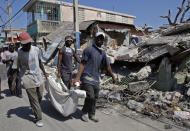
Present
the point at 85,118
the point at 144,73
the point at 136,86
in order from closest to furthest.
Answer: the point at 85,118 < the point at 136,86 < the point at 144,73

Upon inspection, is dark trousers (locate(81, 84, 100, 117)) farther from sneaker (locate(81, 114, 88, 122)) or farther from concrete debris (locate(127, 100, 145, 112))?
concrete debris (locate(127, 100, 145, 112))

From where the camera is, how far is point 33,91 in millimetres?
2887

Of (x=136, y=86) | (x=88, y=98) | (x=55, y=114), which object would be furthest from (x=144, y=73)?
(x=55, y=114)

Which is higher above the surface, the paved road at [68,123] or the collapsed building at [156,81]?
the collapsed building at [156,81]

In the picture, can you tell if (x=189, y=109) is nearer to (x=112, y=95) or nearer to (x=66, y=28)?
(x=112, y=95)

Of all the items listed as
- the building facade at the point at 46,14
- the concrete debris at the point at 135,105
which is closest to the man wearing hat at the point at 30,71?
the concrete debris at the point at 135,105

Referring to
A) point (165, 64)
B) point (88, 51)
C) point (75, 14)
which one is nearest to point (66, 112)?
point (88, 51)

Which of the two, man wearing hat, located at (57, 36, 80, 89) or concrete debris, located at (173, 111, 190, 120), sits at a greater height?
man wearing hat, located at (57, 36, 80, 89)

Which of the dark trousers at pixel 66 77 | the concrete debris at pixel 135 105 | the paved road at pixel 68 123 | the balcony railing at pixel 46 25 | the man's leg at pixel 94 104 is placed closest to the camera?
the paved road at pixel 68 123

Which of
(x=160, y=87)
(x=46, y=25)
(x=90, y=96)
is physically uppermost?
(x=46, y=25)

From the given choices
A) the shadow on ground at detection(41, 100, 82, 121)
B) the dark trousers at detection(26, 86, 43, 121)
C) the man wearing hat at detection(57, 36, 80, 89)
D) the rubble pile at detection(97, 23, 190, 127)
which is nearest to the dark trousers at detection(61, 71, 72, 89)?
the man wearing hat at detection(57, 36, 80, 89)

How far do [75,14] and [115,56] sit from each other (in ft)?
8.93

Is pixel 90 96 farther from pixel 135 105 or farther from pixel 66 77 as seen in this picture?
pixel 135 105

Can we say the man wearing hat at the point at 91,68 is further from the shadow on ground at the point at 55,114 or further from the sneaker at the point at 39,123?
the sneaker at the point at 39,123
